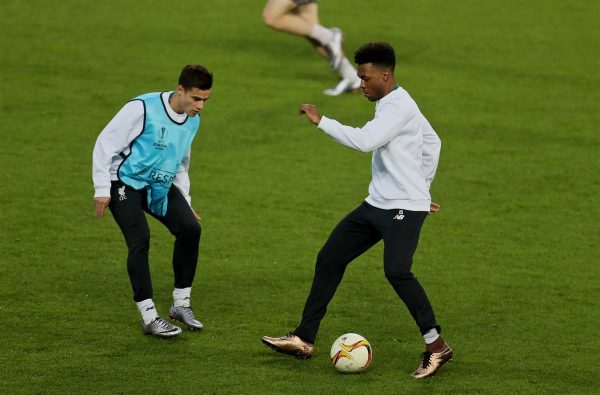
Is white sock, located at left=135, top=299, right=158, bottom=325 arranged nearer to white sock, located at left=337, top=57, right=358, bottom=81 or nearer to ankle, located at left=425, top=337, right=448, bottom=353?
ankle, located at left=425, top=337, right=448, bottom=353

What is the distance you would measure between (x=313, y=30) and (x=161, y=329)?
6.98 m

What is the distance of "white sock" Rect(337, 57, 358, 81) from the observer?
14180 millimetres

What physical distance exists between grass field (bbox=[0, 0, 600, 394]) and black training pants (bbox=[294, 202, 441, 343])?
0.34m

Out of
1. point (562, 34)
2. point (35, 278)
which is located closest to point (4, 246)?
point (35, 278)

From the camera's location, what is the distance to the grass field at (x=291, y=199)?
7.55 metres

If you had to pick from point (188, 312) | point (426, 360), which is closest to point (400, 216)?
point (426, 360)

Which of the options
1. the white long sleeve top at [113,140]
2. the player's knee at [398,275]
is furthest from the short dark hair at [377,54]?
the white long sleeve top at [113,140]

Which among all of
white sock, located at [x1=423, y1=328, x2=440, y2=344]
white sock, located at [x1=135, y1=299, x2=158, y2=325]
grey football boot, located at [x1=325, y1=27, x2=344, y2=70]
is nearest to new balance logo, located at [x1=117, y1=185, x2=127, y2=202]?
white sock, located at [x1=135, y1=299, x2=158, y2=325]

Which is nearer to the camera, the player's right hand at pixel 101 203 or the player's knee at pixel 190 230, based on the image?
the player's right hand at pixel 101 203

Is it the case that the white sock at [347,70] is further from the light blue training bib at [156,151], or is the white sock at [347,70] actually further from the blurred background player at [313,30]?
the light blue training bib at [156,151]

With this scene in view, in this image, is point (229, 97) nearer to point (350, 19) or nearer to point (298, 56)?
point (298, 56)

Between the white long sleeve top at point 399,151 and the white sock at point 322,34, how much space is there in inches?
268

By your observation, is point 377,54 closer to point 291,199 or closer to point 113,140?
point 113,140

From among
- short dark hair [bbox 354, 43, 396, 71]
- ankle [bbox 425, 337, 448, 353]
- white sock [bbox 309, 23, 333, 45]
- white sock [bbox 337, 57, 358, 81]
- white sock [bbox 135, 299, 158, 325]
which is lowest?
ankle [bbox 425, 337, 448, 353]
